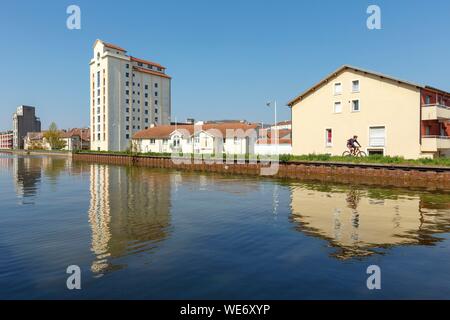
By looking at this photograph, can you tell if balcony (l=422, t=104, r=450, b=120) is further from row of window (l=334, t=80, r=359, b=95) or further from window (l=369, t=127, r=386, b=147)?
row of window (l=334, t=80, r=359, b=95)

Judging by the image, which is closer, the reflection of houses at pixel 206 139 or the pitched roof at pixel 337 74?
the pitched roof at pixel 337 74

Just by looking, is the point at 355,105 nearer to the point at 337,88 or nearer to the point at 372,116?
the point at 372,116

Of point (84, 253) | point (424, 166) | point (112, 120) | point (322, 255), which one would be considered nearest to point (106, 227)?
point (84, 253)

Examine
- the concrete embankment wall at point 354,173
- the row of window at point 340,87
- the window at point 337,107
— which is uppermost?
the row of window at point 340,87

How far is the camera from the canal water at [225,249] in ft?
25.6

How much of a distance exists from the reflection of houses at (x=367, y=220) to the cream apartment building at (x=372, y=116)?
17.7m

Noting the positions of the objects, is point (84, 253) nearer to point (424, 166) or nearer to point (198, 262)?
point (198, 262)

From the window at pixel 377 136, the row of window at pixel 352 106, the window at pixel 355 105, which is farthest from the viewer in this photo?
the window at pixel 355 105

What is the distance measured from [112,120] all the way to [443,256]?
105789 millimetres

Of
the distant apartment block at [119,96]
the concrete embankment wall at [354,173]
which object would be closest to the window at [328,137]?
the concrete embankment wall at [354,173]

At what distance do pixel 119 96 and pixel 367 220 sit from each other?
103668 millimetres

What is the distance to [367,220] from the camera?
50.0 ft

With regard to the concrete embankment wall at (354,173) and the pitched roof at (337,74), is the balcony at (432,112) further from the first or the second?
the concrete embankment wall at (354,173)

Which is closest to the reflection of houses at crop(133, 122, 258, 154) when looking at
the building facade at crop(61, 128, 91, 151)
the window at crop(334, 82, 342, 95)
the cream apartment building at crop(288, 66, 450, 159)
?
the cream apartment building at crop(288, 66, 450, 159)
